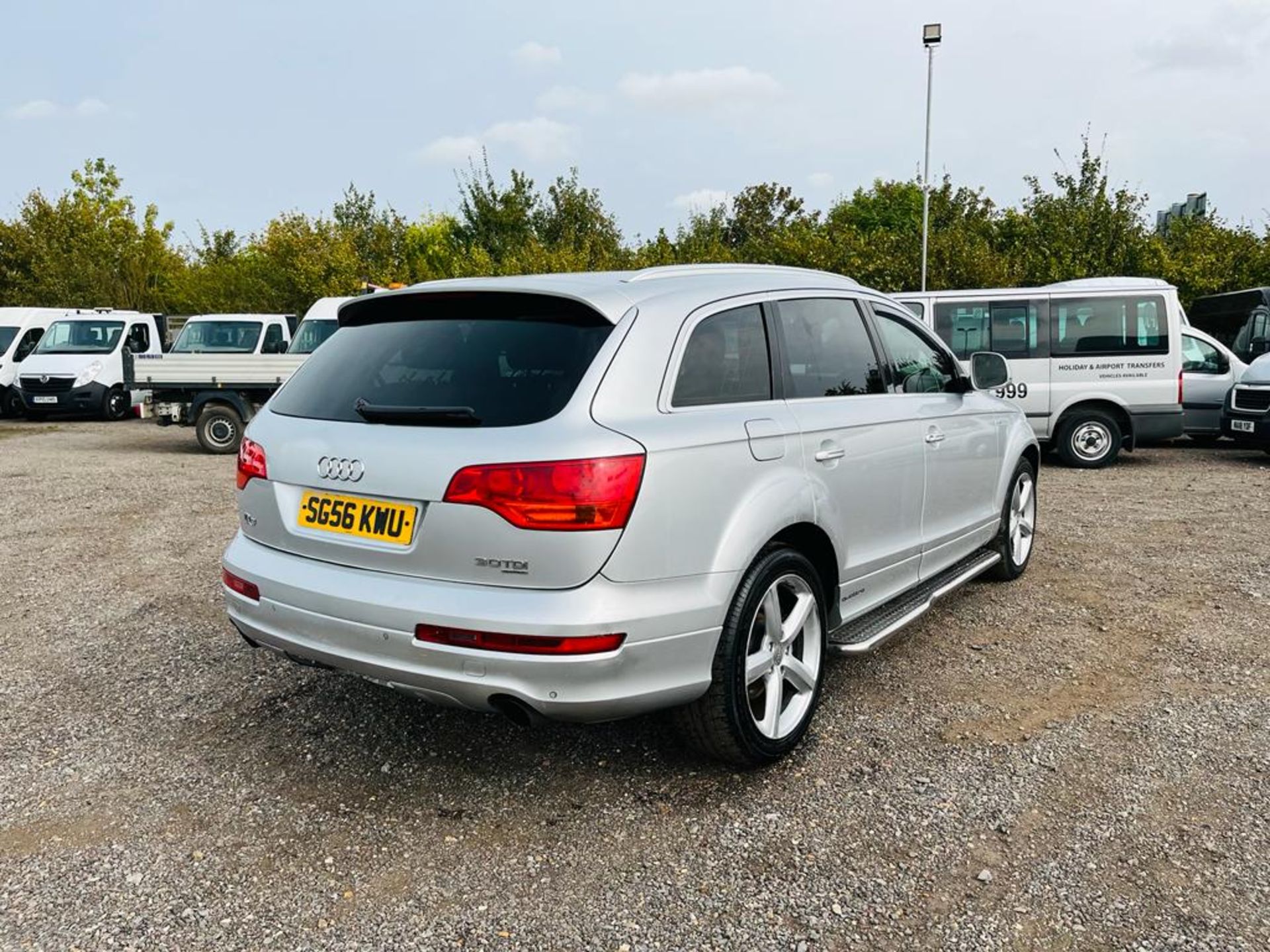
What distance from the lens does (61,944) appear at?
8.04ft

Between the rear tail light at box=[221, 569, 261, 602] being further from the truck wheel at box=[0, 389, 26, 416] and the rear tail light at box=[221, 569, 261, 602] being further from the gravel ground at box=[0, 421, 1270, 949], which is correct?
the truck wheel at box=[0, 389, 26, 416]

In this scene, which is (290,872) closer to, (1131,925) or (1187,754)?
(1131,925)

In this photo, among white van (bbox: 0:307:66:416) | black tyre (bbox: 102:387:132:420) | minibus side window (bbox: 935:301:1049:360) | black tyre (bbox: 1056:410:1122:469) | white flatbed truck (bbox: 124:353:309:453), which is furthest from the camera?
white van (bbox: 0:307:66:416)

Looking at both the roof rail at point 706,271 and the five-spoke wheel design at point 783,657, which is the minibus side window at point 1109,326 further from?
the five-spoke wheel design at point 783,657

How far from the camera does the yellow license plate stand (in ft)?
9.38

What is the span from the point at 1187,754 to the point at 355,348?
3343 mm

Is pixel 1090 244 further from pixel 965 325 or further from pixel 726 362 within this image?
pixel 726 362

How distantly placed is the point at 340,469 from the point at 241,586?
0.67m

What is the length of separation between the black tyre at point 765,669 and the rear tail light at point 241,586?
148 centimetres

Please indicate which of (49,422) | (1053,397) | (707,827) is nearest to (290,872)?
(707,827)

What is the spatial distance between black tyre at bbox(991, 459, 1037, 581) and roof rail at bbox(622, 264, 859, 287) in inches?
77.0

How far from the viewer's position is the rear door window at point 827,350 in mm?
3594

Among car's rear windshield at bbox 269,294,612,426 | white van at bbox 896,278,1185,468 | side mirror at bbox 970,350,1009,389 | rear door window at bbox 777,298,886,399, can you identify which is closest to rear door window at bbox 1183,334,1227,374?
white van at bbox 896,278,1185,468

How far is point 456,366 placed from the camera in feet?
10.0
